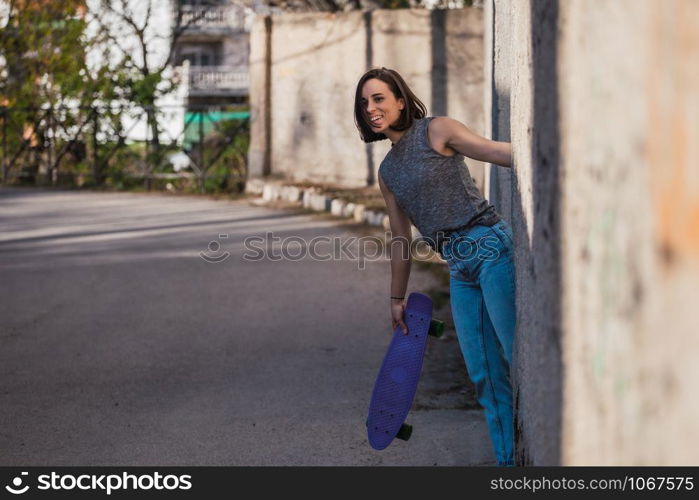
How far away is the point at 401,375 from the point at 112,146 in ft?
55.4

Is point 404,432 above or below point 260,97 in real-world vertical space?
below

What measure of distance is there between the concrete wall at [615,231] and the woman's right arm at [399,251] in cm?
141

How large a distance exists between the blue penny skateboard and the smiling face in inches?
28.4

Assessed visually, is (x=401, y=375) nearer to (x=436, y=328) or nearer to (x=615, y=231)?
(x=436, y=328)

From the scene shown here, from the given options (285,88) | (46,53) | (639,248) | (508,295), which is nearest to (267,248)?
(285,88)

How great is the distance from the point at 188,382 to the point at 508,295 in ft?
8.33

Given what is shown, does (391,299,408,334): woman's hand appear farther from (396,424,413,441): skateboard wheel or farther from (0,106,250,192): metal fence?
(0,106,250,192): metal fence

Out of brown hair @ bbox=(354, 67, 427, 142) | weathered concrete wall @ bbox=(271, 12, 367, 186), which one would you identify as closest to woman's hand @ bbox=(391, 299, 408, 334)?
brown hair @ bbox=(354, 67, 427, 142)

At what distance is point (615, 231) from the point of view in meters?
1.77

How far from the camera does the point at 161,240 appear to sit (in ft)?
38.3

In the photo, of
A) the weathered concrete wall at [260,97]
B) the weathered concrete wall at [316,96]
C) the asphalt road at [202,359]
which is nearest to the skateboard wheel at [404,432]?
the asphalt road at [202,359]

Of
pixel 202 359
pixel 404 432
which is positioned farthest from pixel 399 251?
pixel 202 359

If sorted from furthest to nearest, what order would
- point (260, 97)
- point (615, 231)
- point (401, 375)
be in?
point (260, 97)
point (401, 375)
point (615, 231)

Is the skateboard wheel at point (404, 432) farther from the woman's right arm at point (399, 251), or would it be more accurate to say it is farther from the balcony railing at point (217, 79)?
the balcony railing at point (217, 79)
